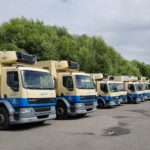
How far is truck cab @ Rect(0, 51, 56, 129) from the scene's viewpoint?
1406cm

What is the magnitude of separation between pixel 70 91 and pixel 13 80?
4.69 m

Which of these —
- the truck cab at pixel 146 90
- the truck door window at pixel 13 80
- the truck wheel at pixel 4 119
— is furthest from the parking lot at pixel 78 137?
the truck cab at pixel 146 90

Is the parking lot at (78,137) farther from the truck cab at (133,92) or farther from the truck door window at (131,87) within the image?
the truck door window at (131,87)

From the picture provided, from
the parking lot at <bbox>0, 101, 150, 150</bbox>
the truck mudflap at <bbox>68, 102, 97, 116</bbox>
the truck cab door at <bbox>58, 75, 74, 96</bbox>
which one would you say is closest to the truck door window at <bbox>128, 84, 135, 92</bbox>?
the truck mudflap at <bbox>68, 102, 97, 116</bbox>

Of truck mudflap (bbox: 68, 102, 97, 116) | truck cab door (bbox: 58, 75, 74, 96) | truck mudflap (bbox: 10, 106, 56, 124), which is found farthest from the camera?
truck cab door (bbox: 58, 75, 74, 96)

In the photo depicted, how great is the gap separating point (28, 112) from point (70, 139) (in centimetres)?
288

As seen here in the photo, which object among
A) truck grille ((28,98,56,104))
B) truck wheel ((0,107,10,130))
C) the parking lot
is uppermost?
truck grille ((28,98,56,104))

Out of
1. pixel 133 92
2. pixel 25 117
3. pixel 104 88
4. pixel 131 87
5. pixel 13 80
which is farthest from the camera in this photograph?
pixel 131 87

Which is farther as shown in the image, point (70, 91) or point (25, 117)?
point (70, 91)

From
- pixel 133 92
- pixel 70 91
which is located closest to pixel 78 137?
pixel 70 91

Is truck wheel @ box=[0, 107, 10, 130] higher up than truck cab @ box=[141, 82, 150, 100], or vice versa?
truck cab @ box=[141, 82, 150, 100]

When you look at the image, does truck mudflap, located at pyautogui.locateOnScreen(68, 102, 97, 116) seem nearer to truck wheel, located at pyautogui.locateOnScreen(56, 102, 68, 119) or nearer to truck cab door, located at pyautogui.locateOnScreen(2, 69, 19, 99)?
truck wheel, located at pyautogui.locateOnScreen(56, 102, 68, 119)

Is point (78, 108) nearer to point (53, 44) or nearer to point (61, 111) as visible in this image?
point (61, 111)

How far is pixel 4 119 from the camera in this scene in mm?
14367
